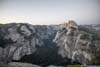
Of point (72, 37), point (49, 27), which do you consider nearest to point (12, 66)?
point (49, 27)

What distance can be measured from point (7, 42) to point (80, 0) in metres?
1.37

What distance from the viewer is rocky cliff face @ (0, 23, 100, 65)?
10.1 feet

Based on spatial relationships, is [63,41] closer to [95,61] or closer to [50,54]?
[50,54]

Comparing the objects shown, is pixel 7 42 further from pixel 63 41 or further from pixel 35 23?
pixel 63 41

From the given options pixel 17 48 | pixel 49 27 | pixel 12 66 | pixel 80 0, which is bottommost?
pixel 12 66

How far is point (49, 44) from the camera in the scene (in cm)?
313

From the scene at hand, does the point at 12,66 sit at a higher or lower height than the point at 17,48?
lower

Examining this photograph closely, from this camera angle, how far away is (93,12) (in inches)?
126

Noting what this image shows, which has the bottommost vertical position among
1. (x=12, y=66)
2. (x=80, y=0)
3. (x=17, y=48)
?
(x=12, y=66)

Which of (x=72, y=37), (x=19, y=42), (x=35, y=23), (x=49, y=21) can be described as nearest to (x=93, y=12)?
(x=72, y=37)

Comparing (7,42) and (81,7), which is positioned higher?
(81,7)

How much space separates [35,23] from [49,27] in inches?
9.3

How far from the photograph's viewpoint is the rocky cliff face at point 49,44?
309 cm

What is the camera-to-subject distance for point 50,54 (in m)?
3.12
